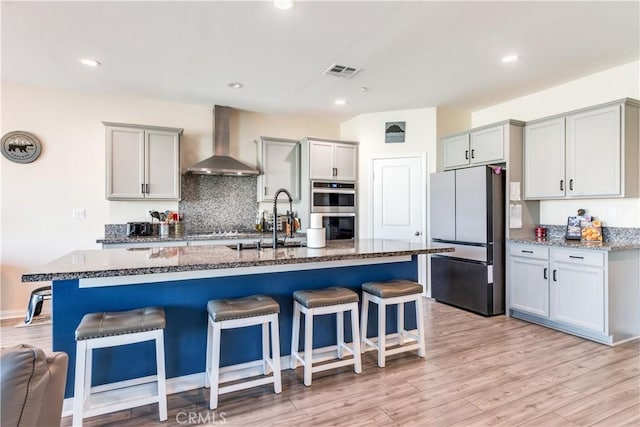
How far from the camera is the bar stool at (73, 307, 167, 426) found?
5.82 feet

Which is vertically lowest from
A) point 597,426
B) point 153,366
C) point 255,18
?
point 597,426

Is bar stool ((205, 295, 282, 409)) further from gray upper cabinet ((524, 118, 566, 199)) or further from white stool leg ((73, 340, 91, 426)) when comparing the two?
gray upper cabinet ((524, 118, 566, 199))

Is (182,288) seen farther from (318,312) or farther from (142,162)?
(142,162)

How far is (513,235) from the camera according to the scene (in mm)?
3971

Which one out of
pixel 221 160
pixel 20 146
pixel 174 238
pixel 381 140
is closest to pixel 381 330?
pixel 174 238

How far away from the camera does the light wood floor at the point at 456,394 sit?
2.00 m

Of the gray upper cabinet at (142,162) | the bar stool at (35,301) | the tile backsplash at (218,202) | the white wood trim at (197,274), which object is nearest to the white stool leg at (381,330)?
the white wood trim at (197,274)

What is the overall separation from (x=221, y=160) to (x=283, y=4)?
2.53 meters

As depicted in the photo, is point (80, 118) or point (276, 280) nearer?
point (276, 280)

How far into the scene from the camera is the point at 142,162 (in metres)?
4.16

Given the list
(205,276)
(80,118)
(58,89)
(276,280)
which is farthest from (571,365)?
(58,89)

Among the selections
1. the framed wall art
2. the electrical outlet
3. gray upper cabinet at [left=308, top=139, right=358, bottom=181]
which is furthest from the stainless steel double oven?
the electrical outlet

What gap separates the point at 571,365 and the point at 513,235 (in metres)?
1.61

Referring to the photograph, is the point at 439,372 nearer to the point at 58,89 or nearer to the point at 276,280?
the point at 276,280
